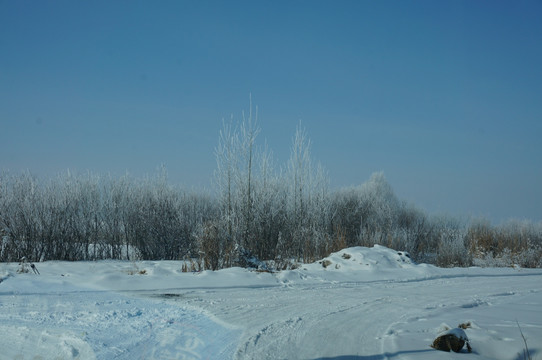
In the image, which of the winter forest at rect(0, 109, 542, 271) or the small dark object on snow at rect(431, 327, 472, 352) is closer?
the small dark object on snow at rect(431, 327, 472, 352)

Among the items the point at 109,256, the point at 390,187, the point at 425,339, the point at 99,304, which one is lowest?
the point at 425,339

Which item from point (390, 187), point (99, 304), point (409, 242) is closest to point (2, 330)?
point (99, 304)

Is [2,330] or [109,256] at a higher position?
[109,256]

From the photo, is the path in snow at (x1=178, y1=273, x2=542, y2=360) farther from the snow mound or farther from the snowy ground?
the snow mound

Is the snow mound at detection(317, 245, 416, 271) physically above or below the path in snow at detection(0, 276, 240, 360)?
above

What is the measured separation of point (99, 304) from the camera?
20.1 ft

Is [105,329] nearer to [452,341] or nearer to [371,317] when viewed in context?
[371,317]

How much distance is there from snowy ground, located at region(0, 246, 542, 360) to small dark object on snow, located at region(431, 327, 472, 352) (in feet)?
0.29

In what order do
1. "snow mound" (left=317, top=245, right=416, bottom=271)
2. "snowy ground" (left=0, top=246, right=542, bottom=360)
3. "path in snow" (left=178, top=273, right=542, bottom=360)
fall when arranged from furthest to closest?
1. "snow mound" (left=317, top=245, right=416, bottom=271)
2. "path in snow" (left=178, top=273, right=542, bottom=360)
3. "snowy ground" (left=0, top=246, right=542, bottom=360)

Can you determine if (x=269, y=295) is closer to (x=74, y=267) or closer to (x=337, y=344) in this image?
(x=337, y=344)

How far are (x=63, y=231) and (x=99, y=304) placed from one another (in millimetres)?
8756

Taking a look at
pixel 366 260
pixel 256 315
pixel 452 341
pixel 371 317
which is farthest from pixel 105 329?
pixel 366 260

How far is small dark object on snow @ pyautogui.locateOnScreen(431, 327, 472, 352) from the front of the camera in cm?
441

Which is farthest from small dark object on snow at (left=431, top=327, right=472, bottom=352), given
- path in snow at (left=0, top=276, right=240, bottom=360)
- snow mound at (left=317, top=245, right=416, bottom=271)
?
snow mound at (left=317, top=245, right=416, bottom=271)
